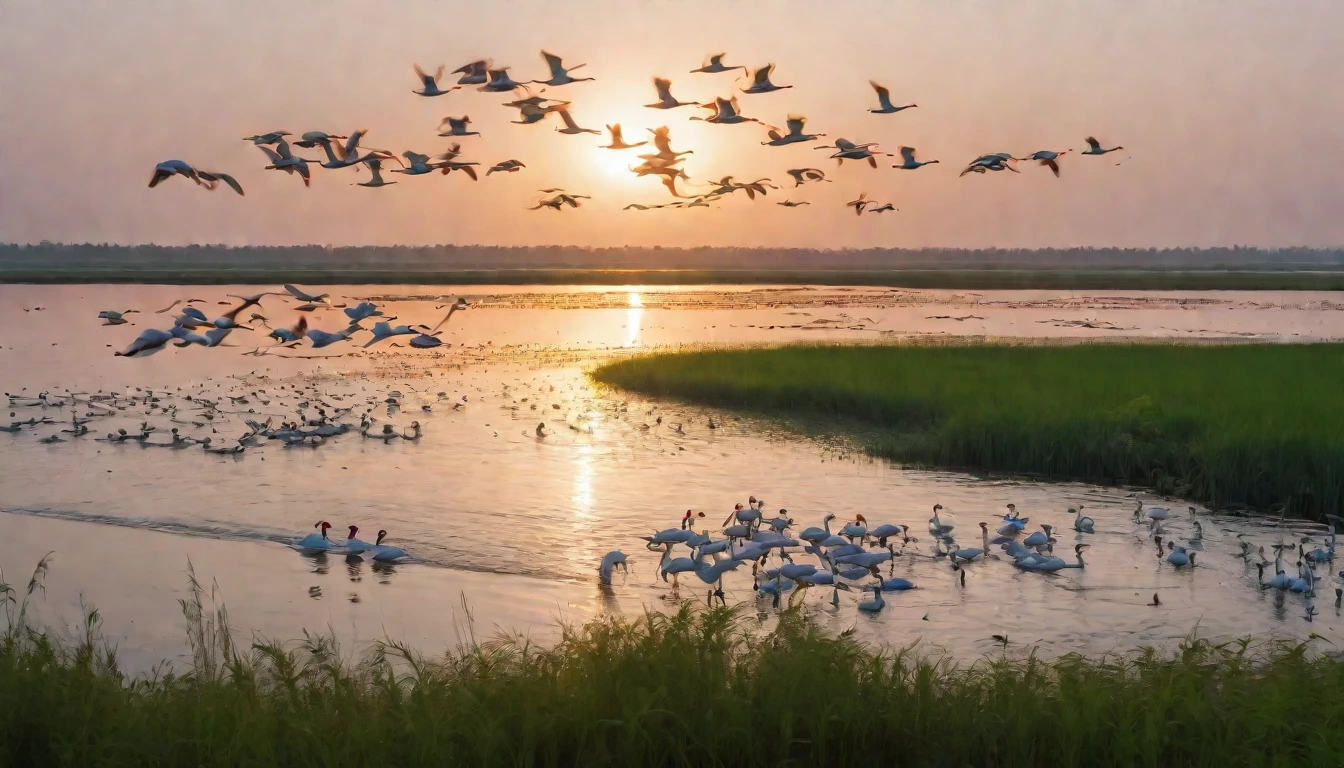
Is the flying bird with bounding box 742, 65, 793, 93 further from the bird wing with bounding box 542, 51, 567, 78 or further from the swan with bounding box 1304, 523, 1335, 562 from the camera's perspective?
the swan with bounding box 1304, 523, 1335, 562

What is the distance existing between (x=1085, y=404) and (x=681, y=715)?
17.8 meters

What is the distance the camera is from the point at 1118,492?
62.8 feet

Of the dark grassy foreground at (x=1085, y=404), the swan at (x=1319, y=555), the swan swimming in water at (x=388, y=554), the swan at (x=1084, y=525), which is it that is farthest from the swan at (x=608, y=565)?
the dark grassy foreground at (x=1085, y=404)

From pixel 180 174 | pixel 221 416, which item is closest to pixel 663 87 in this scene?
pixel 180 174

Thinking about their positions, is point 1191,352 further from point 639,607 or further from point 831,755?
point 831,755

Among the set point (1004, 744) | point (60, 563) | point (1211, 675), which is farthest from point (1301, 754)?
point (60, 563)

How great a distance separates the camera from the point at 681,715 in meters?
7.93

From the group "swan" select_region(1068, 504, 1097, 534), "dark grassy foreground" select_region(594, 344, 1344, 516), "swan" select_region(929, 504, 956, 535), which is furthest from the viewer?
"dark grassy foreground" select_region(594, 344, 1344, 516)

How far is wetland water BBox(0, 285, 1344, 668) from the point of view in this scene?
40.6 ft

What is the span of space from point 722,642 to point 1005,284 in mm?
119046

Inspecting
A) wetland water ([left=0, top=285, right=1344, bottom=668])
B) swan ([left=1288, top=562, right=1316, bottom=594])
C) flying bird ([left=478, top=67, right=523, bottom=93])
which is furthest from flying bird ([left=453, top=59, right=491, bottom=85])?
swan ([left=1288, top=562, right=1316, bottom=594])

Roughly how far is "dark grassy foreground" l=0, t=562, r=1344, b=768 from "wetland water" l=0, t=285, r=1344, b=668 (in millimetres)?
2356

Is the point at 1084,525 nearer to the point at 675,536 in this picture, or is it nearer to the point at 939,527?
the point at 939,527

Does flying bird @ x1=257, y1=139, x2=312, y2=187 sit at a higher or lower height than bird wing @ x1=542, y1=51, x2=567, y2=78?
lower
